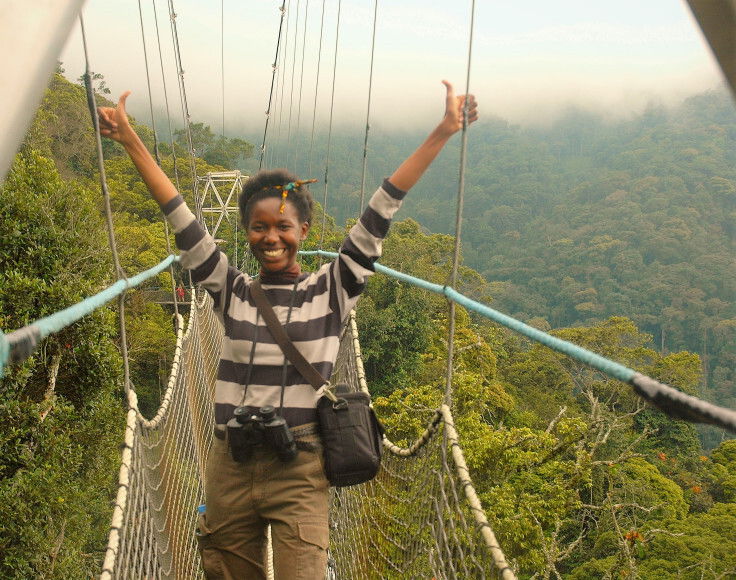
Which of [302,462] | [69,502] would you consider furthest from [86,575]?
[302,462]

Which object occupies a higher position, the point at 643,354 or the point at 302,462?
the point at 302,462

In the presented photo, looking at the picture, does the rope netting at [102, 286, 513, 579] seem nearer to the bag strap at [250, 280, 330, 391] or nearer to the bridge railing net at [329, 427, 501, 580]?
the bridge railing net at [329, 427, 501, 580]

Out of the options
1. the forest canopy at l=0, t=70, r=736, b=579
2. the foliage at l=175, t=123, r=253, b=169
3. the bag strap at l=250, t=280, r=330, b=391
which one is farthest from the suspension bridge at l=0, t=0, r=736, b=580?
the foliage at l=175, t=123, r=253, b=169

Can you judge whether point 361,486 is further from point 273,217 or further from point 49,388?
point 49,388

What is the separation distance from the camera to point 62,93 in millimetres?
16156

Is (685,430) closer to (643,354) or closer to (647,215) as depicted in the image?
(643,354)

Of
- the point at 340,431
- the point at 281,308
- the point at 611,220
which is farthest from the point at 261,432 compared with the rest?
the point at 611,220

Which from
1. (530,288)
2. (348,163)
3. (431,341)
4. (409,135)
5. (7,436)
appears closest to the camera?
(7,436)

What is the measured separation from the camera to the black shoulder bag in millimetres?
1144

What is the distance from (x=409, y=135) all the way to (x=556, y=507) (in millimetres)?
88171

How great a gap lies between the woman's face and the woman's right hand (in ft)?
0.83

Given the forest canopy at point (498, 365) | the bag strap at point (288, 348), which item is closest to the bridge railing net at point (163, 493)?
the bag strap at point (288, 348)

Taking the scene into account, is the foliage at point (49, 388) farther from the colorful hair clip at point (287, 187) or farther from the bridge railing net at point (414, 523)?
the colorful hair clip at point (287, 187)

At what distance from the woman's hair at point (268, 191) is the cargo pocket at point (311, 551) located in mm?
558
